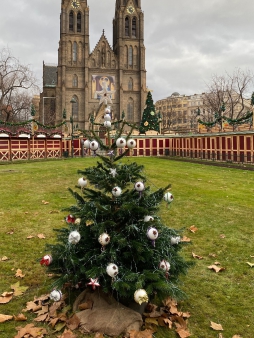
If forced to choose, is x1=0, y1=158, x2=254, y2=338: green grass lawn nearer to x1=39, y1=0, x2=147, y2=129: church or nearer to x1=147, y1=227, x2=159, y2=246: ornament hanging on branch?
x1=147, y1=227, x2=159, y2=246: ornament hanging on branch

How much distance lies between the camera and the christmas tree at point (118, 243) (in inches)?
118

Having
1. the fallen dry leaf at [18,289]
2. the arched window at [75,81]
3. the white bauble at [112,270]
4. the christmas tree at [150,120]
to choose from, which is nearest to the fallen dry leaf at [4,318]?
the fallen dry leaf at [18,289]

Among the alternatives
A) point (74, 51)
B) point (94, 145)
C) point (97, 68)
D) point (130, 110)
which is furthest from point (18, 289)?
point (74, 51)

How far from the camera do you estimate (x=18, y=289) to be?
3.77 meters

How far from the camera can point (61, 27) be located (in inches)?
2314

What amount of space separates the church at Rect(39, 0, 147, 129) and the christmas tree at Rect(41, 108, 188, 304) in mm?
53715

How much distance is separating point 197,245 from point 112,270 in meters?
2.74

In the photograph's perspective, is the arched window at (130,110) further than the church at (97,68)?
Yes

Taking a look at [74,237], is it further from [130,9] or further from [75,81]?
[130,9]

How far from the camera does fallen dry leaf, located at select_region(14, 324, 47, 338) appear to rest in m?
2.88

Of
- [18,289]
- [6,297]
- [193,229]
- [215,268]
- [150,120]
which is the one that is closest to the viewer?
[6,297]

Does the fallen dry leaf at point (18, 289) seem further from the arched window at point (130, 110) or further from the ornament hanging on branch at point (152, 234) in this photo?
the arched window at point (130, 110)

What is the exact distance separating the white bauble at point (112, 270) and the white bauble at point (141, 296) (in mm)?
278

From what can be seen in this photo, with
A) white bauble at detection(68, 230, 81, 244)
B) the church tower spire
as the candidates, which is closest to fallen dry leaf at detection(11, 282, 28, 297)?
white bauble at detection(68, 230, 81, 244)
